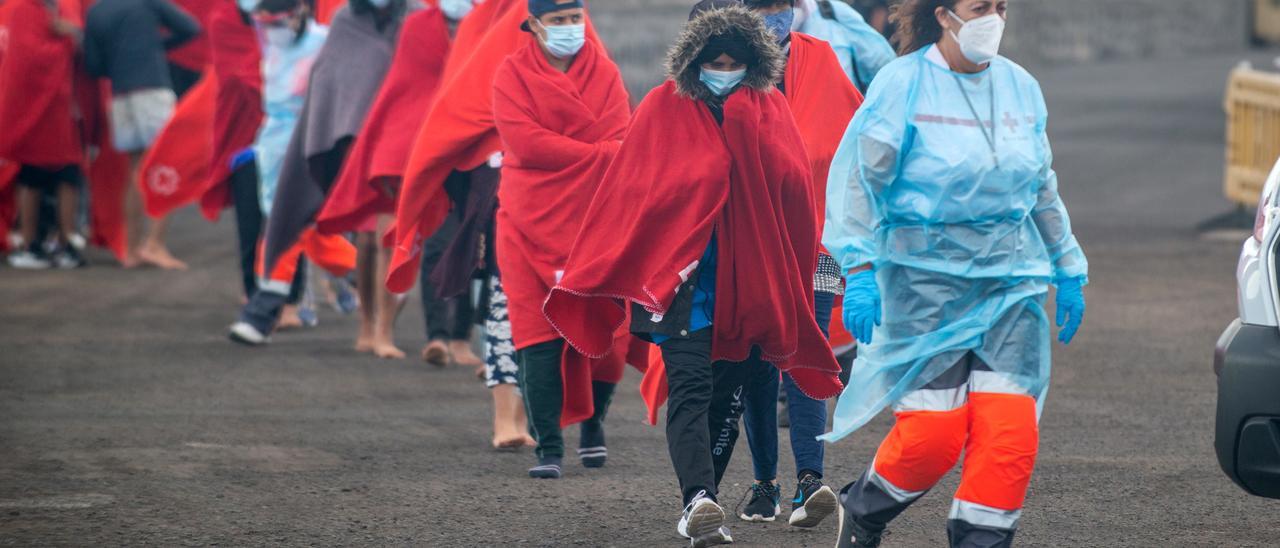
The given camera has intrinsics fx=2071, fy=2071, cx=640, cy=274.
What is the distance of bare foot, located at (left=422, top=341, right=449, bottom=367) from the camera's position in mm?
9750

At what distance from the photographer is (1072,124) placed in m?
23.4

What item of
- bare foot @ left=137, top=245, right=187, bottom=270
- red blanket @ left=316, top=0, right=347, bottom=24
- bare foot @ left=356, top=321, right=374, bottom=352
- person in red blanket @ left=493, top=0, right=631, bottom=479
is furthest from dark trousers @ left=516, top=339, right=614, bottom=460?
bare foot @ left=137, top=245, right=187, bottom=270

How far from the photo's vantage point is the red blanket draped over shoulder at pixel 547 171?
23.1 feet

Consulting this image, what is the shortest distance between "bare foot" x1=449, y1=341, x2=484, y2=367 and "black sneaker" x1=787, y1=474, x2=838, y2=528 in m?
3.71

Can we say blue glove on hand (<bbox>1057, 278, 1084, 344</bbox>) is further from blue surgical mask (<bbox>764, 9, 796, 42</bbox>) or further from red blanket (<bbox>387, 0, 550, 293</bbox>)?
red blanket (<bbox>387, 0, 550, 293</bbox>)

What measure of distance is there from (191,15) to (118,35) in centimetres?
71

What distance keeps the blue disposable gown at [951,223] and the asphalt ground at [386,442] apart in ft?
3.13

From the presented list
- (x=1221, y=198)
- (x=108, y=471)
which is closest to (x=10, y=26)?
(x=108, y=471)

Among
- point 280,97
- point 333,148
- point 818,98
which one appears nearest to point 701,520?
point 818,98

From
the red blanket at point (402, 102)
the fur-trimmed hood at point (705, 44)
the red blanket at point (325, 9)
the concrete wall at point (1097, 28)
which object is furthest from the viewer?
the concrete wall at point (1097, 28)

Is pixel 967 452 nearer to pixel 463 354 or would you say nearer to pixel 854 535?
pixel 854 535

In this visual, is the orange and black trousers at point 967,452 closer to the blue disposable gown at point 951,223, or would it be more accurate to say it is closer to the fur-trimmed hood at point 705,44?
the blue disposable gown at point 951,223

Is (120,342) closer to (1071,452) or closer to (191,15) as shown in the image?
(191,15)

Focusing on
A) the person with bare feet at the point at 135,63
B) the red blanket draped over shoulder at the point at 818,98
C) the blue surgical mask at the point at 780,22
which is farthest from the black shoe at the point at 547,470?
the person with bare feet at the point at 135,63
